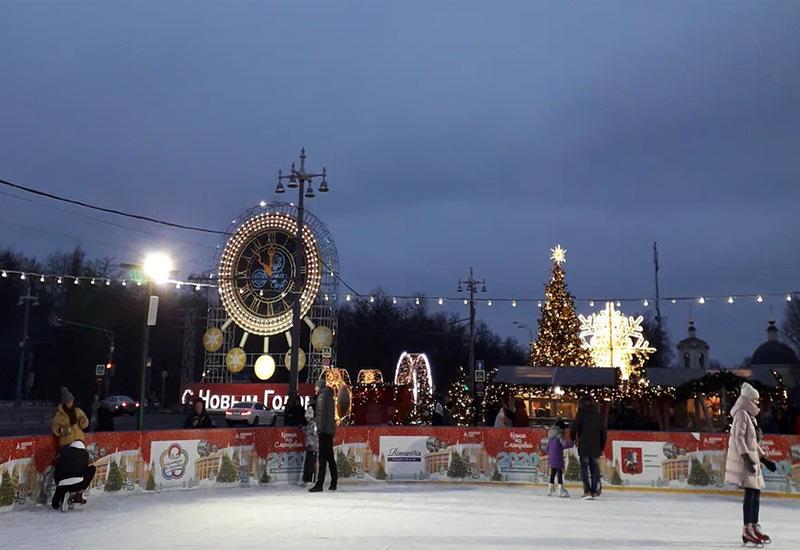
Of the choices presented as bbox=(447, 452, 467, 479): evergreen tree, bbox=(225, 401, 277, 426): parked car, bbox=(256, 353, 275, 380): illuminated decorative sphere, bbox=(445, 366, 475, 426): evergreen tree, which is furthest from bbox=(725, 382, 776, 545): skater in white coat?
bbox=(256, 353, 275, 380): illuminated decorative sphere

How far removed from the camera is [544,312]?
3519 cm

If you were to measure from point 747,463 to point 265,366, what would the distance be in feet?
111

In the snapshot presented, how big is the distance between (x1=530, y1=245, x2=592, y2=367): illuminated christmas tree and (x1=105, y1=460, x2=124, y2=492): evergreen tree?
25.4 metres

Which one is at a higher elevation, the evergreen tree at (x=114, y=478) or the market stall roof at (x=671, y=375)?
the market stall roof at (x=671, y=375)

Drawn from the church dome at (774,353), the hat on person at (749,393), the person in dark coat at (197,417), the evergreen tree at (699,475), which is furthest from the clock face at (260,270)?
the church dome at (774,353)

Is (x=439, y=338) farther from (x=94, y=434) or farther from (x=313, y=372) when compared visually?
(x=94, y=434)

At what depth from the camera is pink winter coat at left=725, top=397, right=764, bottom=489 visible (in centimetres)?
802

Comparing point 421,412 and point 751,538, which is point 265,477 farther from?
point 421,412

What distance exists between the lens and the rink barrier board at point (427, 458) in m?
12.4

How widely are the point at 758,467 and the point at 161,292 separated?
218ft

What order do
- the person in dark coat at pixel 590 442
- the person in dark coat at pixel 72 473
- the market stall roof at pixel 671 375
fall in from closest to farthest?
1. the person in dark coat at pixel 72 473
2. the person in dark coat at pixel 590 442
3. the market stall roof at pixel 671 375

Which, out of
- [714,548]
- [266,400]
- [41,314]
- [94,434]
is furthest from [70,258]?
[714,548]

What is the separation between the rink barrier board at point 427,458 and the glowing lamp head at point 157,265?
14.0 feet

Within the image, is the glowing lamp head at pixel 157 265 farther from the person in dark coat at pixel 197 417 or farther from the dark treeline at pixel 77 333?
the dark treeline at pixel 77 333
